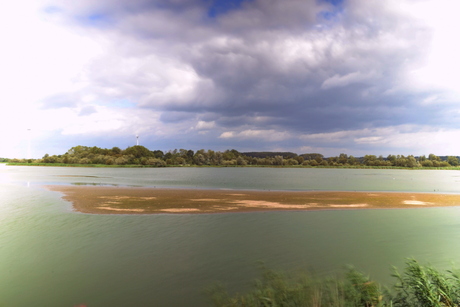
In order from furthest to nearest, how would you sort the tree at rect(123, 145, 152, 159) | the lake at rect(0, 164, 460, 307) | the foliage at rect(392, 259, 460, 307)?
1. the tree at rect(123, 145, 152, 159)
2. the lake at rect(0, 164, 460, 307)
3. the foliage at rect(392, 259, 460, 307)

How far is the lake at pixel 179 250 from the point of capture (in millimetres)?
8375

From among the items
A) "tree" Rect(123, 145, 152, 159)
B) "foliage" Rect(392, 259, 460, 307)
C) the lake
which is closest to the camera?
"foliage" Rect(392, 259, 460, 307)

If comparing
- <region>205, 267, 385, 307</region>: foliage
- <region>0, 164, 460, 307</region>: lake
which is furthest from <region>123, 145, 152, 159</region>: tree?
<region>205, 267, 385, 307</region>: foliage

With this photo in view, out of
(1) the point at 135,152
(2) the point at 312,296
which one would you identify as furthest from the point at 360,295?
(1) the point at 135,152

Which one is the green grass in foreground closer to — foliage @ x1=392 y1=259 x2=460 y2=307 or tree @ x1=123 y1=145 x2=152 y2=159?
foliage @ x1=392 y1=259 x2=460 y2=307

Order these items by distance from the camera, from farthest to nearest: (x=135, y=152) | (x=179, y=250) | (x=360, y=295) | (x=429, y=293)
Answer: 1. (x=135, y=152)
2. (x=179, y=250)
3. (x=360, y=295)
4. (x=429, y=293)

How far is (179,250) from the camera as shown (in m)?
11.9

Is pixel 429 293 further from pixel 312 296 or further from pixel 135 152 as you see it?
pixel 135 152

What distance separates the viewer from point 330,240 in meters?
13.9

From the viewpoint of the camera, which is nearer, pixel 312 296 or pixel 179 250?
pixel 312 296

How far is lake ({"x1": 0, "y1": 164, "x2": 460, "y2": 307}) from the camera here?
8375 millimetres

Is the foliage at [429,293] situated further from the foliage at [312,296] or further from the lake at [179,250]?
the lake at [179,250]

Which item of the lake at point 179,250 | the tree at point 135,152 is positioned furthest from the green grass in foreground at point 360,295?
the tree at point 135,152

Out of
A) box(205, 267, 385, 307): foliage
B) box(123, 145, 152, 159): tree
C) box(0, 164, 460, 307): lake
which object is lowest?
box(0, 164, 460, 307): lake
